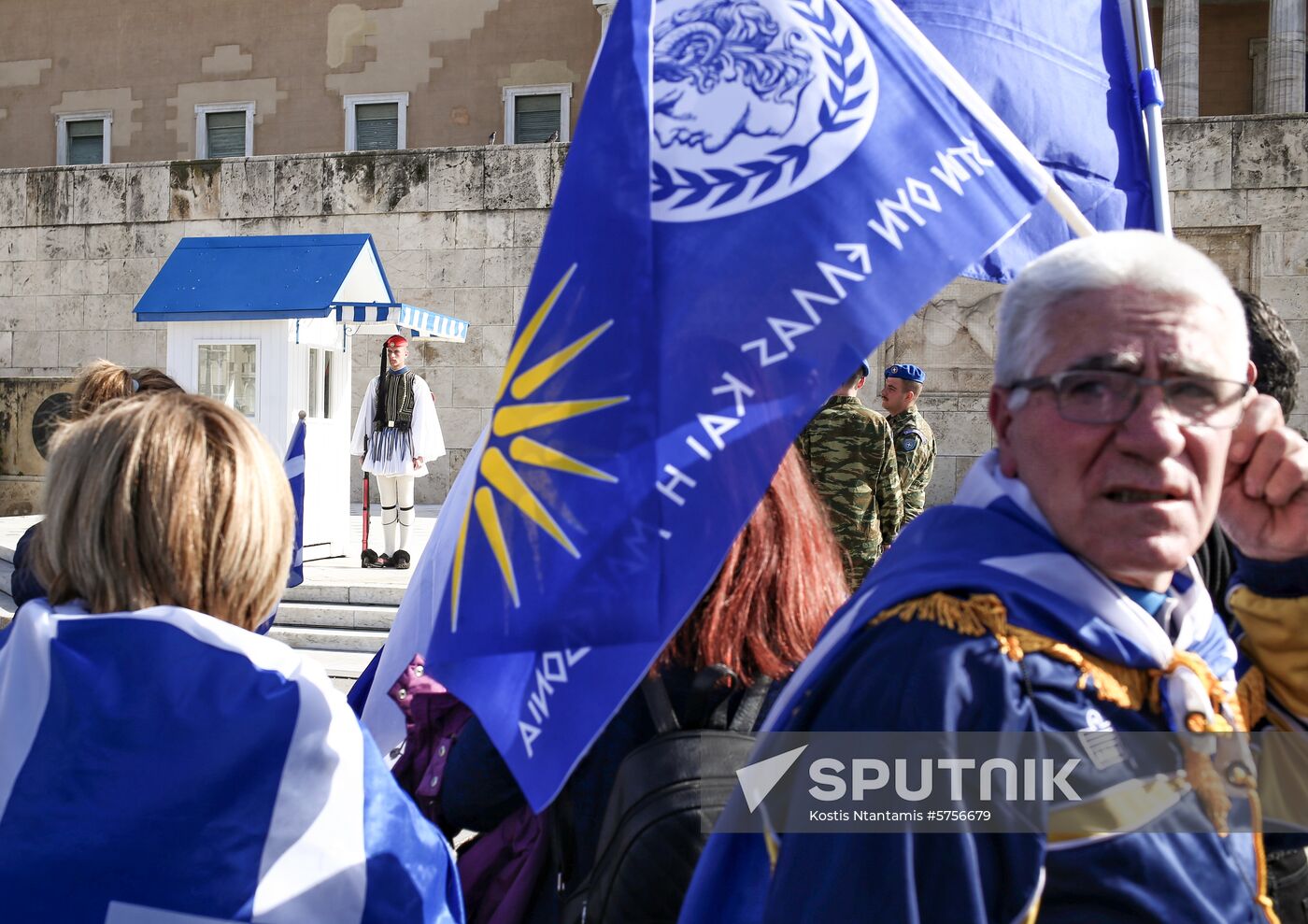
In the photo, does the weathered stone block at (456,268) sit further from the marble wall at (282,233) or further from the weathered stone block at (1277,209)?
the weathered stone block at (1277,209)

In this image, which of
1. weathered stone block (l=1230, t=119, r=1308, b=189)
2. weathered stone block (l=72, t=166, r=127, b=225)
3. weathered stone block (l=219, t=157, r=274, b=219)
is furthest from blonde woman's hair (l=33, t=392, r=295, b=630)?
weathered stone block (l=72, t=166, r=127, b=225)

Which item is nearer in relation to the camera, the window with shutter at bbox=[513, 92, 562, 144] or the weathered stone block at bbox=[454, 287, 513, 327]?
the weathered stone block at bbox=[454, 287, 513, 327]

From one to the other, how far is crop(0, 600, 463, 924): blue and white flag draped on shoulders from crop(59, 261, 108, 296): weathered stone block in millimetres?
16168

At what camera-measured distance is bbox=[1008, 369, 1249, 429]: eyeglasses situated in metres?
1.29

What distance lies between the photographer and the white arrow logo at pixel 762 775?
1.33m

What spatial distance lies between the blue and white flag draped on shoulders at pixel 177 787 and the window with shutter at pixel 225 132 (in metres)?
25.2

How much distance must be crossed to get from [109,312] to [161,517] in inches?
635

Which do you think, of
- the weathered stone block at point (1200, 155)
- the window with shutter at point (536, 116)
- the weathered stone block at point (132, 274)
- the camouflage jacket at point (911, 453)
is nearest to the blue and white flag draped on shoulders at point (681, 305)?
the camouflage jacket at point (911, 453)

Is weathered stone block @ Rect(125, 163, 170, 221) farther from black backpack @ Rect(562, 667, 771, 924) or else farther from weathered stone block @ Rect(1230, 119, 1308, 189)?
black backpack @ Rect(562, 667, 771, 924)

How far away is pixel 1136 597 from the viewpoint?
1.35 m

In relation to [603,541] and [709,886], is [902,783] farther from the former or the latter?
[603,541]

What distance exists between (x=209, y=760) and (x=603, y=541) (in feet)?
1.75

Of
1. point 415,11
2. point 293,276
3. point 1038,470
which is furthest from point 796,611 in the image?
point 415,11

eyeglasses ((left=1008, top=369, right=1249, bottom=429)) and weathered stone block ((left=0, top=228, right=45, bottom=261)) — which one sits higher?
weathered stone block ((left=0, top=228, right=45, bottom=261))
